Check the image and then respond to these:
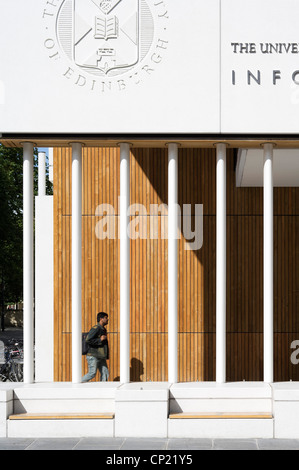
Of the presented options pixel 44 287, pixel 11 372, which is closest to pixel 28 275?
pixel 44 287

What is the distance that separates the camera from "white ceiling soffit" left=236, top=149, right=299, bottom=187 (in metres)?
12.0

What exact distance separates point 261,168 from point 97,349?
5011 mm

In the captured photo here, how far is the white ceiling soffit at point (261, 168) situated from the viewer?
39.4ft

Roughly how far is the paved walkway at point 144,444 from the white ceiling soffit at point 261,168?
519 cm

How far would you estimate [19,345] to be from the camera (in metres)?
21.0

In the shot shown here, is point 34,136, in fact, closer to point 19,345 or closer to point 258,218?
point 258,218

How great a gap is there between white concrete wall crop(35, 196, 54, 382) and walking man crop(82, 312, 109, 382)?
2443 mm

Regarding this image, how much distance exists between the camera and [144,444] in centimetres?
980
